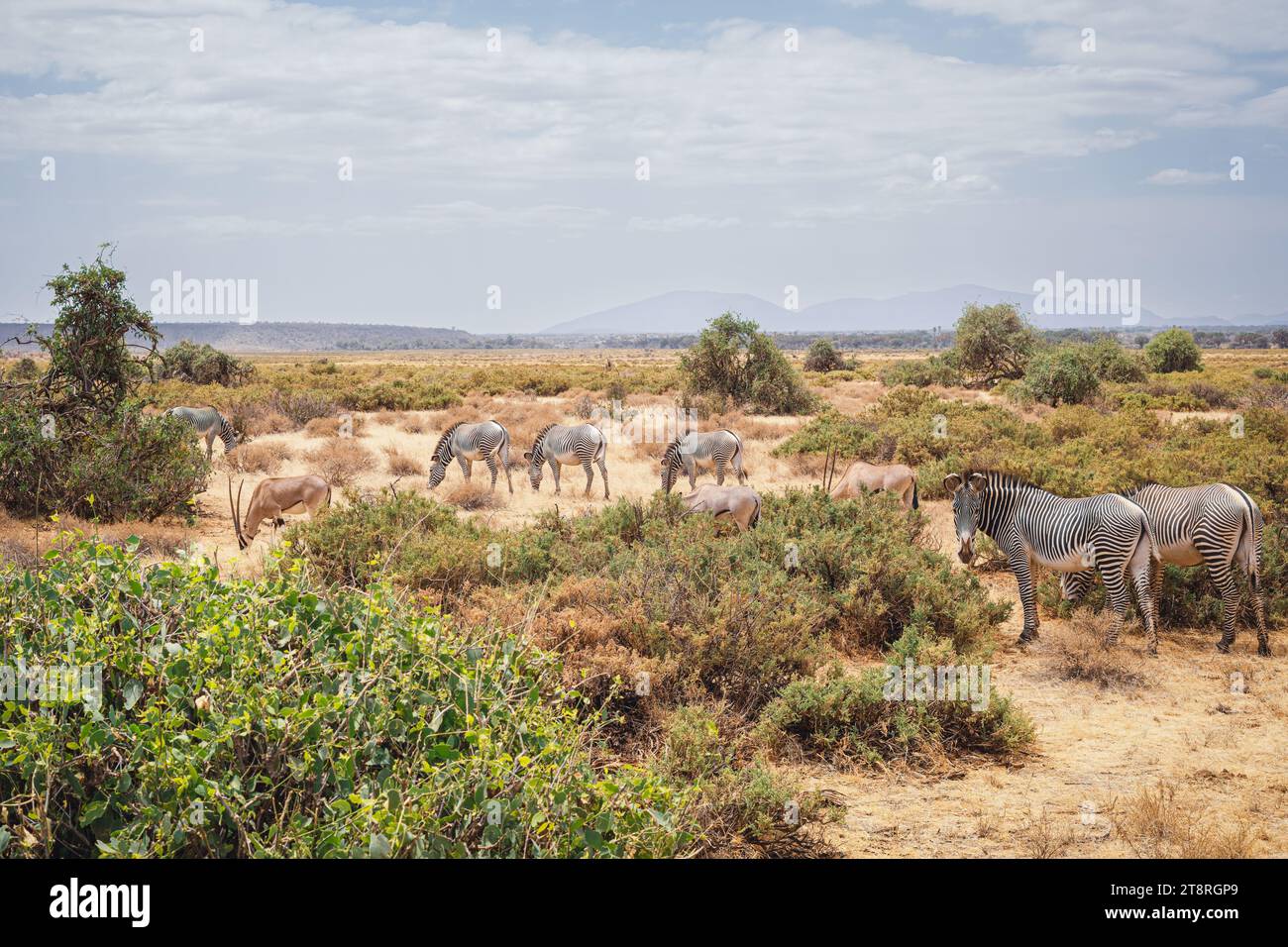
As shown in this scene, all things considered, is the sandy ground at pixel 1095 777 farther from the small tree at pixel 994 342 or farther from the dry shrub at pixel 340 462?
the small tree at pixel 994 342

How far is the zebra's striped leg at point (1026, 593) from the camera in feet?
31.3

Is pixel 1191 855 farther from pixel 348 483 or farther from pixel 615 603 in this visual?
pixel 348 483

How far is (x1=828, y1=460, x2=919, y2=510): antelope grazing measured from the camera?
13.7 metres

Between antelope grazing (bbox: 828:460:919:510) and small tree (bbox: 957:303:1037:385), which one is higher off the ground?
small tree (bbox: 957:303:1037:385)

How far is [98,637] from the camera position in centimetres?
377

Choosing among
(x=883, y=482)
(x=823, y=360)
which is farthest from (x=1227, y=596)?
(x=823, y=360)

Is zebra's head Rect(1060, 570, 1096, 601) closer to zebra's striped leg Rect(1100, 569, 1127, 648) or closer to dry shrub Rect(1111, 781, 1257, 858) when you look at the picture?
zebra's striped leg Rect(1100, 569, 1127, 648)

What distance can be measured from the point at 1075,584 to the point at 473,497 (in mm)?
10792

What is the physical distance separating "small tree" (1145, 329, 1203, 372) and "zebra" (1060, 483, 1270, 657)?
40333 millimetres

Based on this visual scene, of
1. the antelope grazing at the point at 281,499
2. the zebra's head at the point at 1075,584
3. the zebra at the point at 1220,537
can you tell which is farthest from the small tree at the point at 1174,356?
the antelope grazing at the point at 281,499

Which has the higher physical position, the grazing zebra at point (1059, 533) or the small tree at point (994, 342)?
the small tree at point (994, 342)

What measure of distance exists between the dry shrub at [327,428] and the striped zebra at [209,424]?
15.9 ft

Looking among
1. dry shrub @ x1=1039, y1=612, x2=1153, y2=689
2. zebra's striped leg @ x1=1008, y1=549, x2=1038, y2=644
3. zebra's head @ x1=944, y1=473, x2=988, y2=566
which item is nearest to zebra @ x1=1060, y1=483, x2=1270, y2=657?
dry shrub @ x1=1039, y1=612, x2=1153, y2=689

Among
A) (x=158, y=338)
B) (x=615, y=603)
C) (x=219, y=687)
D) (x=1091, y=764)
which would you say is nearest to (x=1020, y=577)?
(x=1091, y=764)
